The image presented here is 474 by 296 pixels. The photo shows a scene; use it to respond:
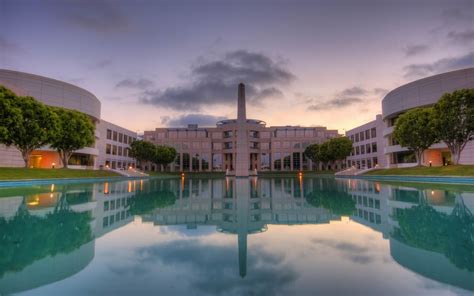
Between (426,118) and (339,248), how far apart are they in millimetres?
46293

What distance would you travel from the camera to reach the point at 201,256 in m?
6.34

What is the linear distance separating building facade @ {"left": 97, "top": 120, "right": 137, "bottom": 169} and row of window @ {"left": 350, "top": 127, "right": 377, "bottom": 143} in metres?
72.1

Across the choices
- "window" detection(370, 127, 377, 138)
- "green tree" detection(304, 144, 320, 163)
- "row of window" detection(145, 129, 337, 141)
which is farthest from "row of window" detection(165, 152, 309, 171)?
"window" detection(370, 127, 377, 138)

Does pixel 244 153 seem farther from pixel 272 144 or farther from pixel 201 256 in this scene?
pixel 201 256

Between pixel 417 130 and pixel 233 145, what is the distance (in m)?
66.3

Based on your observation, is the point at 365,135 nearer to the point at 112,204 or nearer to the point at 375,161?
the point at 375,161

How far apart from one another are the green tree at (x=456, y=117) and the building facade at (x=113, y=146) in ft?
237

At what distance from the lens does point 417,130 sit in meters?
44.6

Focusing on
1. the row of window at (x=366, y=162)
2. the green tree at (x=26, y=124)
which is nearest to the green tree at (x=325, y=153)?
the row of window at (x=366, y=162)

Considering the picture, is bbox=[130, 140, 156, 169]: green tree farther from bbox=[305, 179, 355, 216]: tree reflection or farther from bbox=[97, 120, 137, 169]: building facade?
bbox=[305, 179, 355, 216]: tree reflection

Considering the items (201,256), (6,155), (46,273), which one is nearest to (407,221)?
(201,256)

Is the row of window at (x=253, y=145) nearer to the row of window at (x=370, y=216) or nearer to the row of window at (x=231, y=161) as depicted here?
the row of window at (x=231, y=161)

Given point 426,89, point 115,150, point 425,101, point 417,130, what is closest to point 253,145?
point 115,150

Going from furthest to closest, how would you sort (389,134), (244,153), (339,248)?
(389,134), (244,153), (339,248)
